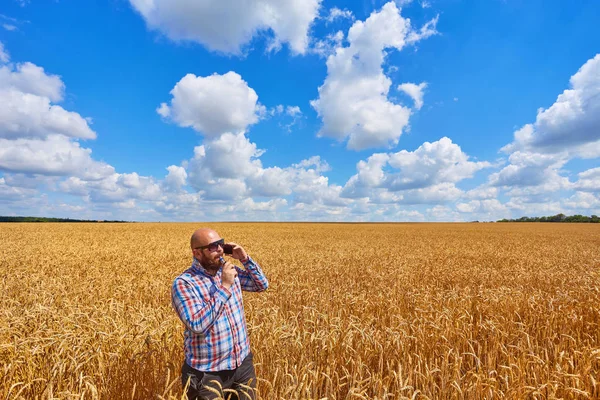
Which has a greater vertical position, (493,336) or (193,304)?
(193,304)

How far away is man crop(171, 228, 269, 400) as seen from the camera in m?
2.69

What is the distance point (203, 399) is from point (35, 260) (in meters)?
14.0

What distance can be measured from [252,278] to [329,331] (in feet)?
7.67

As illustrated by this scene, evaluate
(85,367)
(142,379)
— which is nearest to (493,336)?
(142,379)

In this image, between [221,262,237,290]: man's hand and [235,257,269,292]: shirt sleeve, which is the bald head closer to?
[221,262,237,290]: man's hand

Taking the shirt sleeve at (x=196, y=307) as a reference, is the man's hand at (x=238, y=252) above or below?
above

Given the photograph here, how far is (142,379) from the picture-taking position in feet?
12.0

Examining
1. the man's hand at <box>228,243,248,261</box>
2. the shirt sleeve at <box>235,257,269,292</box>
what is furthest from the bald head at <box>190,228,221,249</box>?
the shirt sleeve at <box>235,257,269,292</box>

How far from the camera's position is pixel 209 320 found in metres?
2.65

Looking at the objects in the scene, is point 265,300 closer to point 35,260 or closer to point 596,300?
point 596,300

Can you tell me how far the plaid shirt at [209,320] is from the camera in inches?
105

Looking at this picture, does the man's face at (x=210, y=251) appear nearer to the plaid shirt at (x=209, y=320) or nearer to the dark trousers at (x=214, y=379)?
the plaid shirt at (x=209, y=320)

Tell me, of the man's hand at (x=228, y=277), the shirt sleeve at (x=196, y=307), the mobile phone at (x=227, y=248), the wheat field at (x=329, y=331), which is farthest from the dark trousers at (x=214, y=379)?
the mobile phone at (x=227, y=248)

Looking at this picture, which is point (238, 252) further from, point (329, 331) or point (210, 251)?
point (329, 331)
